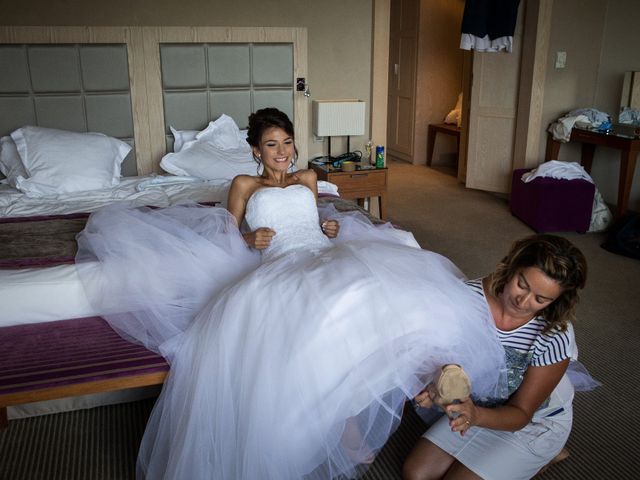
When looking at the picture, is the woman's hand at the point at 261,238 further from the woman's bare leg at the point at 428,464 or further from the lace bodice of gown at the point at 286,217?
the woman's bare leg at the point at 428,464

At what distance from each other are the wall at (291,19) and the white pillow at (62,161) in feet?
2.33

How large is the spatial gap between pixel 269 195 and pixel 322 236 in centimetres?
28

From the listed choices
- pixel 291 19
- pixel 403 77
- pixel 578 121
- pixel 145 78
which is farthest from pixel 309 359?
pixel 403 77

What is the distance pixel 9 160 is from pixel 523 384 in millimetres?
3147

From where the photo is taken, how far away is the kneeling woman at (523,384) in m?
1.54

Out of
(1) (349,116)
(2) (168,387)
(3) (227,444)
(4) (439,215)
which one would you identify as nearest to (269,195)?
(2) (168,387)

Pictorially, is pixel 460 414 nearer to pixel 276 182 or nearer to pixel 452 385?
pixel 452 385

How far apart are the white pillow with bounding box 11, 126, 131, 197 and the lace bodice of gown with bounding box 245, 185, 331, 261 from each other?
1466 mm

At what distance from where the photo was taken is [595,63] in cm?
486

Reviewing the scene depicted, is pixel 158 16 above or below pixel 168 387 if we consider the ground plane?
above

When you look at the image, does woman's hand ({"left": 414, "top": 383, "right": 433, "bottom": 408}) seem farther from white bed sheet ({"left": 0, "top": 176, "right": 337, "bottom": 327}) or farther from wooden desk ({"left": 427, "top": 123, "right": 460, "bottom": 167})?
wooden desk ({"left": 427, "top": 123, "right": 460, "bottom": 167})

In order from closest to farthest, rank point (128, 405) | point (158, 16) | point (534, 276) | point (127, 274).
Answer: point (534, 276) < point (127, 274) < point (128, 405) < point (158, 16)

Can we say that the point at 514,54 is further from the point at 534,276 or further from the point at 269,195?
the point at 534,276

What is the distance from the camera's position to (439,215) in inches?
191
